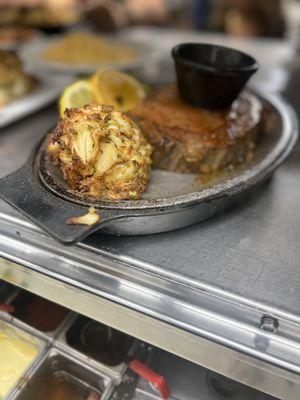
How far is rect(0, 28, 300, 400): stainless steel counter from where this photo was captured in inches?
36.0

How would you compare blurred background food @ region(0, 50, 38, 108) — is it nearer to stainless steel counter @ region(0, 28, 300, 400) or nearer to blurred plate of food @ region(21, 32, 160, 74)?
blurred plate of food @ region(21, 32, 160, 74)

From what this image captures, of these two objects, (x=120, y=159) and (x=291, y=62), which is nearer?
(x=120, y=159)

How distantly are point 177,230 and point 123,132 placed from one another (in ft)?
1.14

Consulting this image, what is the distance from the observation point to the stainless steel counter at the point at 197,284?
91 cm

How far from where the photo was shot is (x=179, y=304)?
3.22 feet

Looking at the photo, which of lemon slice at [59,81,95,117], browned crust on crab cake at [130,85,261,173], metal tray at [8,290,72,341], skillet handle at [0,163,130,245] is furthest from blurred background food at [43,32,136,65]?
metal tray at [8,290,72,341]

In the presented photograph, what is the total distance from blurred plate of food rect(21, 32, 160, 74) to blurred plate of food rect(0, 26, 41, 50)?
43 cm

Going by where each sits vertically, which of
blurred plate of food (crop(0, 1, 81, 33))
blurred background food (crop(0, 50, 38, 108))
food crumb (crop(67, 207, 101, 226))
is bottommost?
blurred plate of food (crop(0, 1, 81, 33))

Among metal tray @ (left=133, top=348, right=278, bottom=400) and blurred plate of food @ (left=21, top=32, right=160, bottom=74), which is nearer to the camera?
metal tray @ (left=133, top=348, right=278, bottom=400)

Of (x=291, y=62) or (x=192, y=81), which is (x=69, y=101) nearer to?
(x=192, y=81)

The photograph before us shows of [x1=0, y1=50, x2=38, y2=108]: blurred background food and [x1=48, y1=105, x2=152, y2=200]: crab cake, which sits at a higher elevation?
[x1=48, y1=105, x2=152, y2=200]: crab cake

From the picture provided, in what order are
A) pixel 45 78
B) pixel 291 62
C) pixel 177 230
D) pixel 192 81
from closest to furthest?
pixel 177 230, pixel 192 81, pixel 45 78, pixel 291 62

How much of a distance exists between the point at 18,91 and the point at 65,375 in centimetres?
151

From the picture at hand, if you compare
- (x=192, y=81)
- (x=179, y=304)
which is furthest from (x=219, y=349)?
(x=192, y=81)
